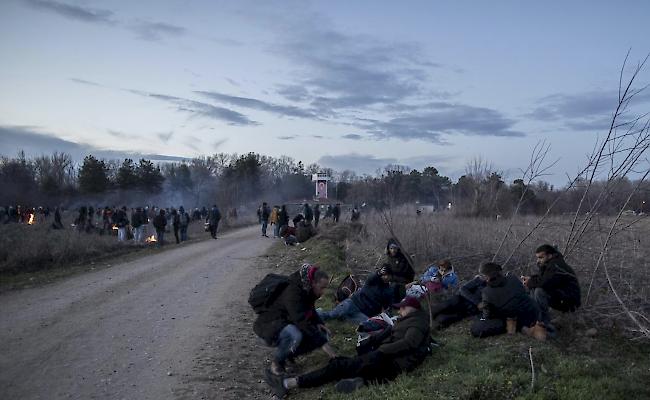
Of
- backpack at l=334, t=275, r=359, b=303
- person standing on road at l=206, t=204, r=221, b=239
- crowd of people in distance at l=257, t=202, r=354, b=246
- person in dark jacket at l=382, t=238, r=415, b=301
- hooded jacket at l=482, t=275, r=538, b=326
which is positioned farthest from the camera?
person standing on road at l=206, t=204, r=221, b=239

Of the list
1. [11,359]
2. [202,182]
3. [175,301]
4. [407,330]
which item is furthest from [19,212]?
[202,182]

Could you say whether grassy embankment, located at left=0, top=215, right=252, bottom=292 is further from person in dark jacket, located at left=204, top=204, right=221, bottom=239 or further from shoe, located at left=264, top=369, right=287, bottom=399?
shoe, located at left=264, top=369, right=287, bottom=399

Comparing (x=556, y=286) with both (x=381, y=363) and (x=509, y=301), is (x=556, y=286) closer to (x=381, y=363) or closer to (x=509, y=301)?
(x=509, y=301)

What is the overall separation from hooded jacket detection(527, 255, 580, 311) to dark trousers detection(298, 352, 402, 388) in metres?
3.39

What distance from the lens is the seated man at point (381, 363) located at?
6344mm

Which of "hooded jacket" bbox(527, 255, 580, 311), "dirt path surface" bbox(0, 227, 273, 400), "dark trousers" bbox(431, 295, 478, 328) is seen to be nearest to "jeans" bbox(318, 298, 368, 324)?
"dark trousers" bbox(431, 295, 478, 328)

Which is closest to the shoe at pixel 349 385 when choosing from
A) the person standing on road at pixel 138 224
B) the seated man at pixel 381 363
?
the seated man at pixel 381 363

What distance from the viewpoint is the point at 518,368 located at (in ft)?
20.8

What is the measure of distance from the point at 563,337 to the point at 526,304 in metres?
1.04

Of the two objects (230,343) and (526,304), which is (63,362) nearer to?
(230,343)

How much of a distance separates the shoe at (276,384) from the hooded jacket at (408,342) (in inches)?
46.6

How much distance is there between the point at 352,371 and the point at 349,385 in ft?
0.72

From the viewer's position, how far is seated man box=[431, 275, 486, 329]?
356 inches

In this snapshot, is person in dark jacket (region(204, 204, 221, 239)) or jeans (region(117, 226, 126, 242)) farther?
person in dark jacket (region(204, 204, 221, 239))
